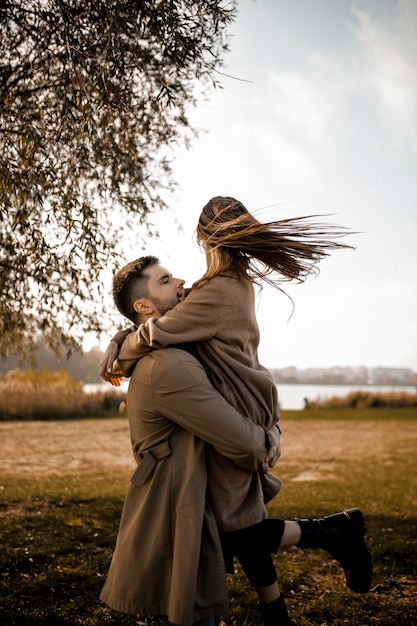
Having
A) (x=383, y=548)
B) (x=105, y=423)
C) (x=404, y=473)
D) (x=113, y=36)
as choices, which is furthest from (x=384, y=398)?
(x=113, y=36)

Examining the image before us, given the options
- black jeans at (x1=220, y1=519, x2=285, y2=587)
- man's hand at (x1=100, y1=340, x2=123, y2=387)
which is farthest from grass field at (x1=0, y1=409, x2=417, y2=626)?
man's hand at (x1=100, y1=340, x2=123, y2=387)

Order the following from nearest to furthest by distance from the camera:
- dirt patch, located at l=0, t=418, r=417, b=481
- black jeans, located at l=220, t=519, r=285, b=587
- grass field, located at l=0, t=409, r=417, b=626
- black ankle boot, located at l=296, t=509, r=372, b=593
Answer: black jeans, located at l=220, t=519, r=285, b=587, black ankle boot, located at l=296, t=509, r=372, b=593, grass field, located at l=0, t=409, r=417, b=626, dirt patch, located at l=0, t=418, r=417, b=481

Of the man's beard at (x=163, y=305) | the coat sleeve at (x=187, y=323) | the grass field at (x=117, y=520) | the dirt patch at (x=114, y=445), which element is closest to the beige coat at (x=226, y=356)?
the coat sleeve at (x=187, y=323)

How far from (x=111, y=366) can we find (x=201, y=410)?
2.34 feet

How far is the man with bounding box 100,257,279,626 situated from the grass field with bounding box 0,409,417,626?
5.43 ft

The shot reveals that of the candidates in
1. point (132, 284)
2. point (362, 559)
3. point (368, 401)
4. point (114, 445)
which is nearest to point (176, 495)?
point (132, 284)

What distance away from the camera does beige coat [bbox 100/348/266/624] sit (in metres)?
2.49

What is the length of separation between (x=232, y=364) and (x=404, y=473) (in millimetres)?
9568

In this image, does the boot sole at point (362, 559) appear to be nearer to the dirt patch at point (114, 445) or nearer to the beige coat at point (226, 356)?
the beige coat at point (226, 356)

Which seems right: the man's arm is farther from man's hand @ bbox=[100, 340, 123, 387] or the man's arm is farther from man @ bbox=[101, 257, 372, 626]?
man's hand @ bbox=[100, 340, 123, 387]

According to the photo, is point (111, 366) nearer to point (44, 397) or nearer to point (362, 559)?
point (362, 559)

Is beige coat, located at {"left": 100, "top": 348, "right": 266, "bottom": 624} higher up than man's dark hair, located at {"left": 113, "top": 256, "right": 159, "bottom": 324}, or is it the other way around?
man's dark hair, located at {"left": 113, "top": 256, "right": 159, "bottom": 324}

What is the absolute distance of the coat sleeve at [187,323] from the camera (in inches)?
104

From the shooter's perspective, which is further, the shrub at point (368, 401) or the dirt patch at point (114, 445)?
the shrub at point (368, 401)
